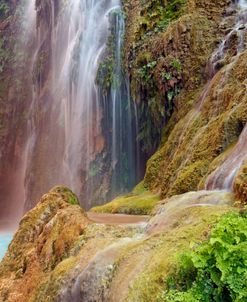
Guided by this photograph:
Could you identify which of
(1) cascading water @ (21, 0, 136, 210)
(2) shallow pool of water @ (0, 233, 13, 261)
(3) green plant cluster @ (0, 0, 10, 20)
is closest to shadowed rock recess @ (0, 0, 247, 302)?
(1) cascading water @ (21, 0, 136, 210)

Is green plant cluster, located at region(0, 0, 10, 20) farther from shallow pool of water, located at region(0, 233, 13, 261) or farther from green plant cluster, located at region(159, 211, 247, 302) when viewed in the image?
green plant cluster, located at region(159, 211, 247, 302)

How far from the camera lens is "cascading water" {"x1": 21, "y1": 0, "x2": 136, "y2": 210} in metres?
17.9

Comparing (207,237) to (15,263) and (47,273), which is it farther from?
(15,263)

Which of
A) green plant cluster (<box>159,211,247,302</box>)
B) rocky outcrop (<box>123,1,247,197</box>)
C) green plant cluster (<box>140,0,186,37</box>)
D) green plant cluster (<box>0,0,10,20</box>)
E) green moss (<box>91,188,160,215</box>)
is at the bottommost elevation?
green moss (<box>91,188,160,215</box>)

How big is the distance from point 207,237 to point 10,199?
26.5m

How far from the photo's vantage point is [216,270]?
3461mm

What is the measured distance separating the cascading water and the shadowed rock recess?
14 cm

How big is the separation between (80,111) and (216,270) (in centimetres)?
1737

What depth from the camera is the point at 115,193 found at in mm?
18047

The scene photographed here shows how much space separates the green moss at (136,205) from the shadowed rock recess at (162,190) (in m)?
0.05

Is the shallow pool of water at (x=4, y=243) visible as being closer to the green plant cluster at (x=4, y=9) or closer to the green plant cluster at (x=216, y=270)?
the green plant cluster at (x=216, y=270)

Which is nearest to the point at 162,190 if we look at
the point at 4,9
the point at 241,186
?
the point at 241,186

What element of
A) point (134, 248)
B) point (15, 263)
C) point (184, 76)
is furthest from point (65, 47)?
point (134, 248)

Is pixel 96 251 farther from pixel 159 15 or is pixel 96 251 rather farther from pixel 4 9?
pixel 4 9
